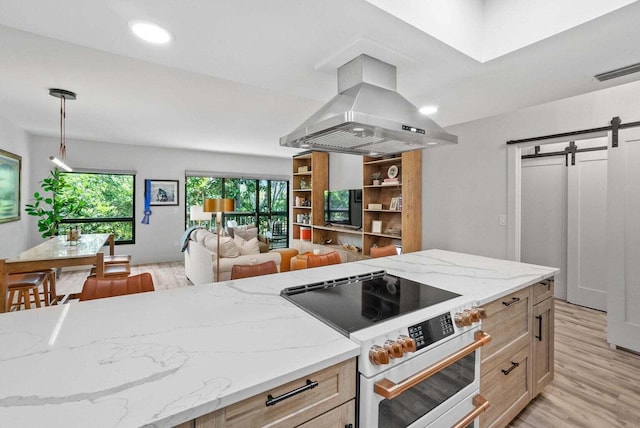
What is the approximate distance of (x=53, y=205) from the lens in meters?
4.89

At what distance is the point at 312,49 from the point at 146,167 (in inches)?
229

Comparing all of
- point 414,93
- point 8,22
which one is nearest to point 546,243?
point 414,93

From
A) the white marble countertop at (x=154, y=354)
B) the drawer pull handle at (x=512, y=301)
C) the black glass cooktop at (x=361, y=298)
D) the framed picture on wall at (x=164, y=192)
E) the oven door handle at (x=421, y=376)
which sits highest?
the framed picture on wall at (x=164, y=192)

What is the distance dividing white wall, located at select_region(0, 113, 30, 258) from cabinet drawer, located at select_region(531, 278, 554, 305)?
5896 millimetres

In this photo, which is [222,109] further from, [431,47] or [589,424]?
[589,424]

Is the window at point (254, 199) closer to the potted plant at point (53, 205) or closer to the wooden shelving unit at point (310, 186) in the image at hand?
the wooden shelving unit at point (310, 186)

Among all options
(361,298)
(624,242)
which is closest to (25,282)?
(361,298)

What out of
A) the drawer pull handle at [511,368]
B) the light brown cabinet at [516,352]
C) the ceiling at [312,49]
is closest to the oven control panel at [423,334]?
the light brown cabinet at [516,352]

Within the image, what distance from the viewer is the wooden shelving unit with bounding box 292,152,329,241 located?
542cm

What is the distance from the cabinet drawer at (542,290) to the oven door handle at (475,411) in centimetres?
81

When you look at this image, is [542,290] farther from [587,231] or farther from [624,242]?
[587,231]

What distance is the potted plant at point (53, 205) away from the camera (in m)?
4.77

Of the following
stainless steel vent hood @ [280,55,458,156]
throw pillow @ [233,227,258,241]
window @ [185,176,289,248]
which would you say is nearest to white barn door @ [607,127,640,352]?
stainless steel vent hood @ [280,55,458,156]

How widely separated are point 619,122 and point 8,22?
4.18m
